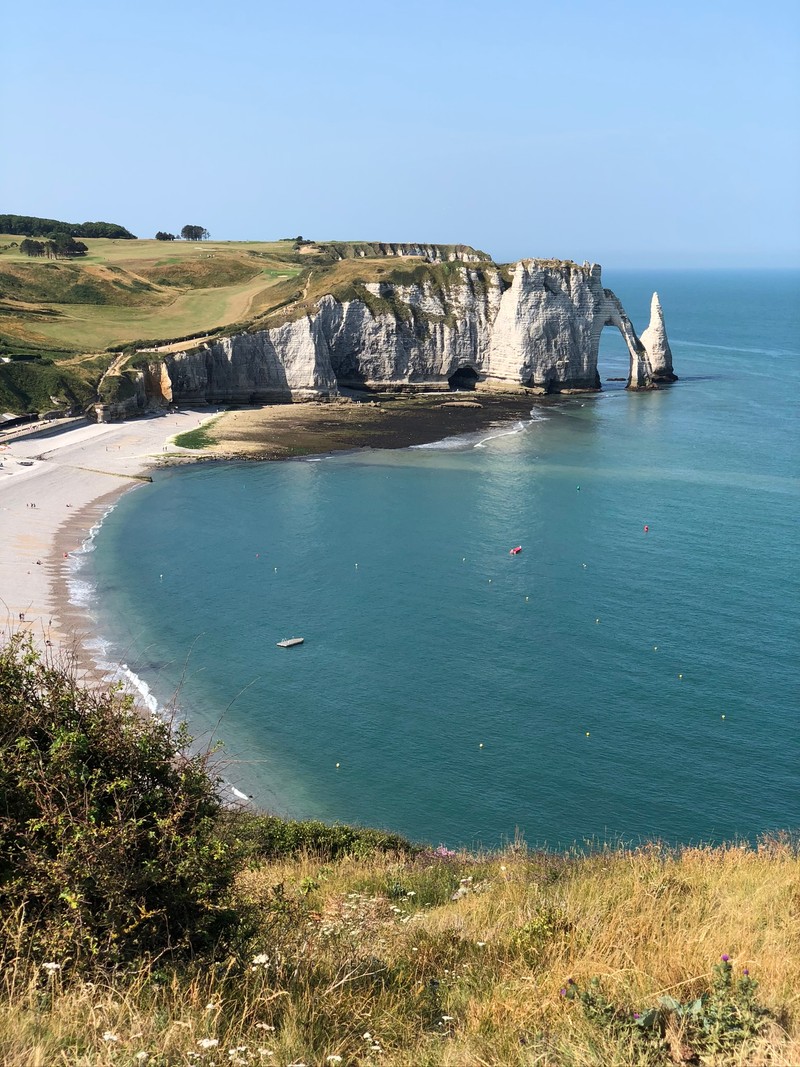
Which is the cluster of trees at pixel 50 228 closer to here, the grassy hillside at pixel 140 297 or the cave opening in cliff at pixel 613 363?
the grassy hillside at pixel 140 297

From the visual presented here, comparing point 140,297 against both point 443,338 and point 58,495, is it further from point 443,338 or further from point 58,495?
point 58,495

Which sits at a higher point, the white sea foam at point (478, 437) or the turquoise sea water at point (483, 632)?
the white sea foam at point (478, 437)

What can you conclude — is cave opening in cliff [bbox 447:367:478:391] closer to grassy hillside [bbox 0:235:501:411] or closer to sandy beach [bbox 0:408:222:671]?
A: grassy hillside [bbox 0:235:501:411]

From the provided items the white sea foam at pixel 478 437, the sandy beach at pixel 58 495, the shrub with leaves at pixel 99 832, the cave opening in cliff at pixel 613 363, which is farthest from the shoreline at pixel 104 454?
the shrub with leaves at pixel 99 832

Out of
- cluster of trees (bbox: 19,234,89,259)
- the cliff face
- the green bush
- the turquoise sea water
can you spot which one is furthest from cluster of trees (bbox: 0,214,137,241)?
the green bush

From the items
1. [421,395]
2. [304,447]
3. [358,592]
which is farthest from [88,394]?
[358,592]
